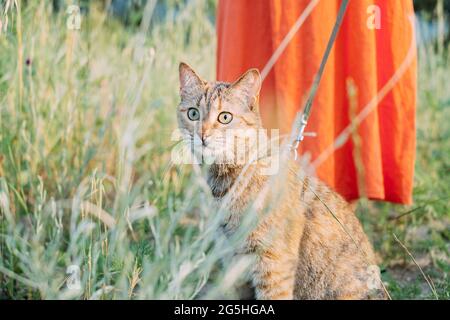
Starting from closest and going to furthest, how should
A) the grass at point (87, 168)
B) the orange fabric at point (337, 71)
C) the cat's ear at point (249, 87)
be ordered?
the cat's ear at point (249, 87) < the grass at point (87, 168) < the orange fabric at point (337, 71)

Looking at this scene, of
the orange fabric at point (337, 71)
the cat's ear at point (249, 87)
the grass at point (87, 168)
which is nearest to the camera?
the cat's ear at point (249, 87)

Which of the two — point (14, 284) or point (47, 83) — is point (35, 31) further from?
point (14, 284)

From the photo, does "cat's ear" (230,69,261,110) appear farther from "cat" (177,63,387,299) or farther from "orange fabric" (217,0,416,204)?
"orange fabric" (217,0,416,204)

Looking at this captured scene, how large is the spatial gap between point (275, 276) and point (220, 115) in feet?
1.28

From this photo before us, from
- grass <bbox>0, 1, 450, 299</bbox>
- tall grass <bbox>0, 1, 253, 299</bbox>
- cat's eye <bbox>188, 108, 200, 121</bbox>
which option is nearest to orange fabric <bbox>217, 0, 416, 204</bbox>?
grass <bbox>0, 1, 450, 299</bbox>

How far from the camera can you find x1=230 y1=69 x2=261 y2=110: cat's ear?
1.33 meters

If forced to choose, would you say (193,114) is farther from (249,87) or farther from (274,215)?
(274,215)

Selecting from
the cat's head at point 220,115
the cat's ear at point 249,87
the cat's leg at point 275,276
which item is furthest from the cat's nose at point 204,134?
the cat's leg at point 275,276

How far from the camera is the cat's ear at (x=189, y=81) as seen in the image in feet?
4.62

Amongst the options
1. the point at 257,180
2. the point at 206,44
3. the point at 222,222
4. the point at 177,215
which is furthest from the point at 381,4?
the point at 206,44

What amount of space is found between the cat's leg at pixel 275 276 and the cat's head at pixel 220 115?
0.25m

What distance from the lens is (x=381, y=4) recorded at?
1.67 metres

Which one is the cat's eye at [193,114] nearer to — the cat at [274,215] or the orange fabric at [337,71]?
the cat at [274,215]

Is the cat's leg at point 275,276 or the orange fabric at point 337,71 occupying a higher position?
the orange fabric at point 337,71
